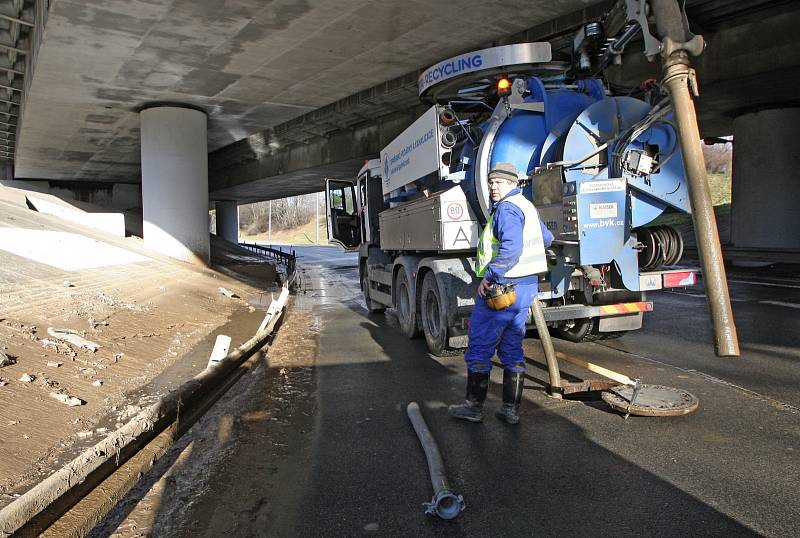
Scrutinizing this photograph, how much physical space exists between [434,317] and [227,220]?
4061 centimetres

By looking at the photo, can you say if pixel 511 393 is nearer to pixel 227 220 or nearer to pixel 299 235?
pixel 227 220

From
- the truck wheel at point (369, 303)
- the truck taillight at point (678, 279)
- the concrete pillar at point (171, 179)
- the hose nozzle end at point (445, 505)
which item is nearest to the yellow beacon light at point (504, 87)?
the truck taillight at point (678, 279)

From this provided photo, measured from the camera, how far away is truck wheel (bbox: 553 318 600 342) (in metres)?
7.12

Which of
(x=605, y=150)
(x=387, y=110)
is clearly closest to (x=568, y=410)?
(x=605, y=150)

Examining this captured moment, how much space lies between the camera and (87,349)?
620 cm

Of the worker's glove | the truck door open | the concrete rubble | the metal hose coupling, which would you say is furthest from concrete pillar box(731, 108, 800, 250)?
the concrete rubble

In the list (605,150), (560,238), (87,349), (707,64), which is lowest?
(87,349)

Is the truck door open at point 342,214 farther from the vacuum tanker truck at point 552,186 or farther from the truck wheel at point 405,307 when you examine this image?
the vacuum tanker truck at point 552,186

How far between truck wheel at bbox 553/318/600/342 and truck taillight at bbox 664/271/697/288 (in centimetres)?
117

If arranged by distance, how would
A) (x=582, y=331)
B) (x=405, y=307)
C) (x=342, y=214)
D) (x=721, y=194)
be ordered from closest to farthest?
(x=582, y=331) < (x=405, y=307) < (x=342, y=214) < (x=721, y=194)

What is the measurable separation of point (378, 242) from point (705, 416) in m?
7.54

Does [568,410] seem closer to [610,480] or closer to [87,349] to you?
[610,480]

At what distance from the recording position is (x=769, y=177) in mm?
17688

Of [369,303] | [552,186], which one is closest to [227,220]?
[369,303]
